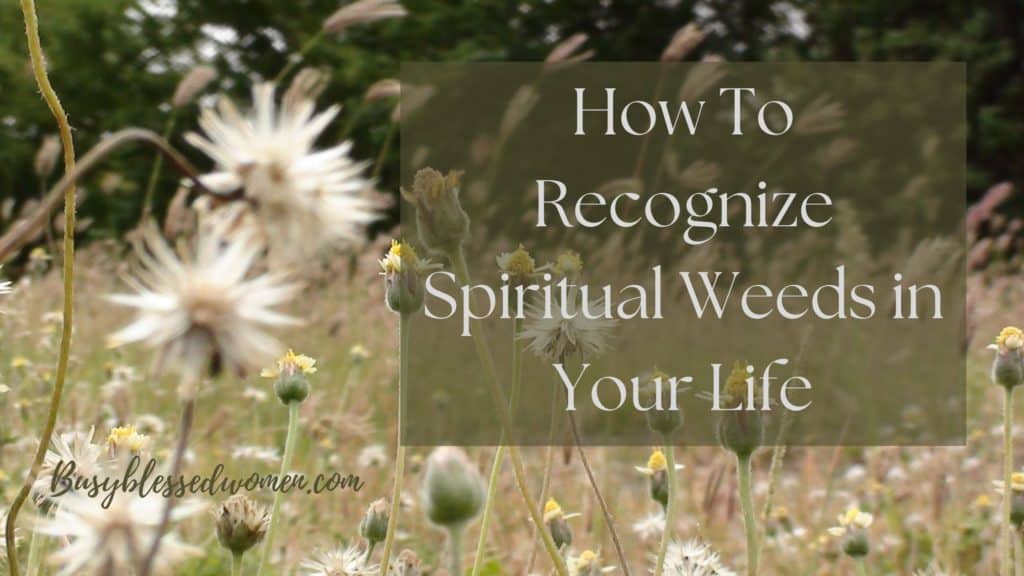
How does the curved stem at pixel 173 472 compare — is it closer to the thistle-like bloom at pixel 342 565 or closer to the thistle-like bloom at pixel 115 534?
the thistle-like bloom at pixel 115 534

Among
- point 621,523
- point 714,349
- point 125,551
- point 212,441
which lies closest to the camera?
point 125,551

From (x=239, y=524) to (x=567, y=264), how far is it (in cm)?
31

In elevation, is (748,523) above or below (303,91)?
below

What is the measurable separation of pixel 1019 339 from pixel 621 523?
86 centimetres

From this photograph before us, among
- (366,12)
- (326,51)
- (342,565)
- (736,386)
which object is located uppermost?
(326,51)

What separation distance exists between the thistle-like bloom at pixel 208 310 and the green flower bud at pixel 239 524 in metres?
0.33

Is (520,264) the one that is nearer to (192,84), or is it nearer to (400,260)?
(400,260)

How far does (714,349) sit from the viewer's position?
326 centimetres

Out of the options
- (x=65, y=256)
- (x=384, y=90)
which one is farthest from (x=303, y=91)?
(x=384, y=90)

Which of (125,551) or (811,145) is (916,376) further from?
(811,145)

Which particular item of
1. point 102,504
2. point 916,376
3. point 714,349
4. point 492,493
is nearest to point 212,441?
point 492,493

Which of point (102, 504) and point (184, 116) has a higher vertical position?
point (184, 116)

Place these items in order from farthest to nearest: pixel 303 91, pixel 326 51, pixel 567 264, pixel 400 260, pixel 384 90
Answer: pixel 326 51
pixel 384 90
pixel 567 264
pixel 400 260
pixel 303 91

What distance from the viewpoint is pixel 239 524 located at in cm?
58
